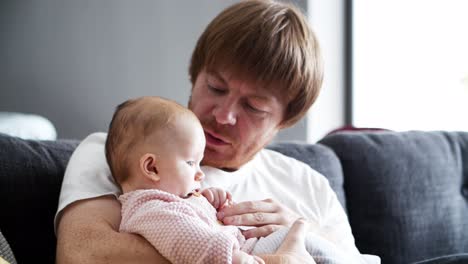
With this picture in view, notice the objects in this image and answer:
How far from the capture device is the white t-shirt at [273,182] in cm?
133

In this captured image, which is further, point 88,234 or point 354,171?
point 354,171

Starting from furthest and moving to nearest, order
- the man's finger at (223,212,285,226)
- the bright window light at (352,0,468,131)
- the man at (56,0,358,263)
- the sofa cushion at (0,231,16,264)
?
1. the bright window light at (352,0,468,131)
2. the man at (56,0,358,263)
3. the man's finger at (223,212,285,226)
4. the sofa cushion at (0,231,16,264)

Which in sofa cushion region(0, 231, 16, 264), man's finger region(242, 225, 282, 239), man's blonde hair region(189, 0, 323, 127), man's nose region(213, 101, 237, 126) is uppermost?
man's blonde hair region(189, 0, 323, 127)

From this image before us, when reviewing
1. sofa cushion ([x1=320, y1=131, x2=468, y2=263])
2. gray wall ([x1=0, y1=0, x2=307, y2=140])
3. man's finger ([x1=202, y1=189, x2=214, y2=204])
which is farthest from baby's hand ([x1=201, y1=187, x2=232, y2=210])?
gray wall ([x1=0, y1=0, x2=307, y2=140])

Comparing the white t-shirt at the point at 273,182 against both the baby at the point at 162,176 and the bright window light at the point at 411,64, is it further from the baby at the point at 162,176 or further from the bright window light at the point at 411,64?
the bright window light at the point at 411,64

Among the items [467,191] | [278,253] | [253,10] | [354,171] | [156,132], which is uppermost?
[253,10]

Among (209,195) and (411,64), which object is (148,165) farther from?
(411,64)

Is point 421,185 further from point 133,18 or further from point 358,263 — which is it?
point 133,18

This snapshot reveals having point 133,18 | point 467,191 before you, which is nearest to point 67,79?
point 133,18

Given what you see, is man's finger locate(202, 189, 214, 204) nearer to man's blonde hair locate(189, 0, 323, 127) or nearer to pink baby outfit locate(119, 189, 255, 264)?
pink baby outfit locate(119, 189, 255, 264)

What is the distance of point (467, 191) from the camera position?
2232mm

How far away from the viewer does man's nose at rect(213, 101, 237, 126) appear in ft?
4.92

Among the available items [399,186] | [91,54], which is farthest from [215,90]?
[91,54]

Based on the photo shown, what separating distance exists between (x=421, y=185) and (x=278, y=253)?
1095 millimetres
